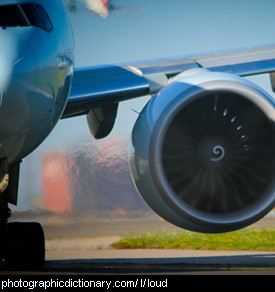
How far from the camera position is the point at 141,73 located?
25.0 feet

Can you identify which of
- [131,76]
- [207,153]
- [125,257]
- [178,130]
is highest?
[131,76]

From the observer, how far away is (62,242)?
9227 mm

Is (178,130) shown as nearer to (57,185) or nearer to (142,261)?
(142,261)

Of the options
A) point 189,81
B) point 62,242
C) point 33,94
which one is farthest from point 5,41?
point 62,242

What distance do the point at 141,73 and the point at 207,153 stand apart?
231cm

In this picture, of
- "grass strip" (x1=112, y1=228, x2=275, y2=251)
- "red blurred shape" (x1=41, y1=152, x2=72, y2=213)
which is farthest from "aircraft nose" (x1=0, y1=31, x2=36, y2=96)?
"grass strip" (x1=112, y1=228, x2=275, y2=251)

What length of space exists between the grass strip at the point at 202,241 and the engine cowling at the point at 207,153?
12.3ft

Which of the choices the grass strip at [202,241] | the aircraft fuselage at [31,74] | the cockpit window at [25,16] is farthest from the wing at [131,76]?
the grass strip at [202,241]

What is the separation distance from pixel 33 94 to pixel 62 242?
4320 mm

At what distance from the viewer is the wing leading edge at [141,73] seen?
23.7ft

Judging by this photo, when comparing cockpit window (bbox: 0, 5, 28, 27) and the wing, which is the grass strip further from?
cockpit window (bbox: 0, 5, 28, 27)

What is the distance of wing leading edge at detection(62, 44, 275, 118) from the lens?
A: 23.7 ft

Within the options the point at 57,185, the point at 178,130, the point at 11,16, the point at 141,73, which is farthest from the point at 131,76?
the point at 57,185
